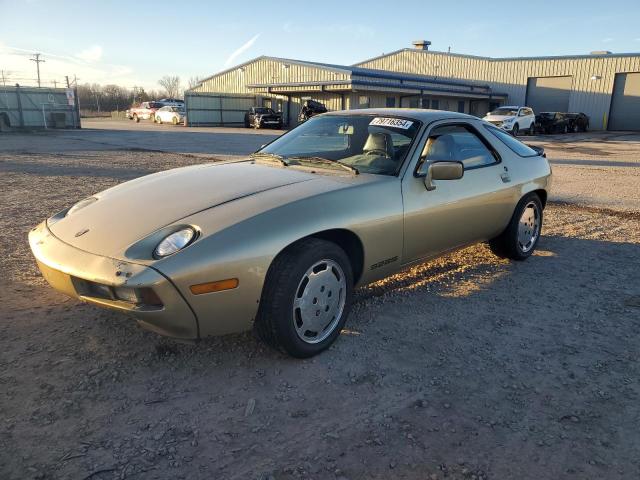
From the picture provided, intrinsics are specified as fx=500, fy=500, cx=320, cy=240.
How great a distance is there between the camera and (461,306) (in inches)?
148

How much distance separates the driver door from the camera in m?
3.52

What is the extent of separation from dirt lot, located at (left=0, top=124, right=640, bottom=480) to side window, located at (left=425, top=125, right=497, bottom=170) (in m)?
1.03

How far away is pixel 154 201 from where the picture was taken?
10.2 ft

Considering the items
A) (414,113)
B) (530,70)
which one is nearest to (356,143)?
(414,113)

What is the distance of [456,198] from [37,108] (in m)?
32.7

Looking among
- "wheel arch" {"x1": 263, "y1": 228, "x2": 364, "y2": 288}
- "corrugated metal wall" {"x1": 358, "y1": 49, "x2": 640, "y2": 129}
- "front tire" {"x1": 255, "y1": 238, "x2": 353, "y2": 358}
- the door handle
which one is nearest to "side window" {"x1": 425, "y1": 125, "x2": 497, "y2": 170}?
the door handle

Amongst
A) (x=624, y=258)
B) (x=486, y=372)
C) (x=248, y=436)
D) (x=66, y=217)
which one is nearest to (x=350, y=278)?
(x=486, y=372)

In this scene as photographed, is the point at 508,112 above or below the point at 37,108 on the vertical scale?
above

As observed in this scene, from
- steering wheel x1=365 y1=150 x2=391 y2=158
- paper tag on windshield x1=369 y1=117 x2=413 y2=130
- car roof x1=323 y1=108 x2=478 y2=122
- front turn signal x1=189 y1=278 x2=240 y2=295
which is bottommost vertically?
front turn signal x1=189 y1=278 x2=240 y2=295

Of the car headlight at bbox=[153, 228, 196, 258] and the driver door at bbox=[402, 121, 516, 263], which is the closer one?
the car headlight at bbox=[153, 228, 196, 258]

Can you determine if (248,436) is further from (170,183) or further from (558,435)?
(170,183)

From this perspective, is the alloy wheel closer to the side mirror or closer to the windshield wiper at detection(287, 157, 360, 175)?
the windshield wiper at detection(287, 157, 360, 175)

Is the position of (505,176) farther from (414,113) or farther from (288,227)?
(288,227)

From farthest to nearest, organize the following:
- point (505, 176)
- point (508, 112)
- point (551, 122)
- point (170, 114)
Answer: point (170, 114)
point (551, 122)
point (508, 112)
point (505, 176)
